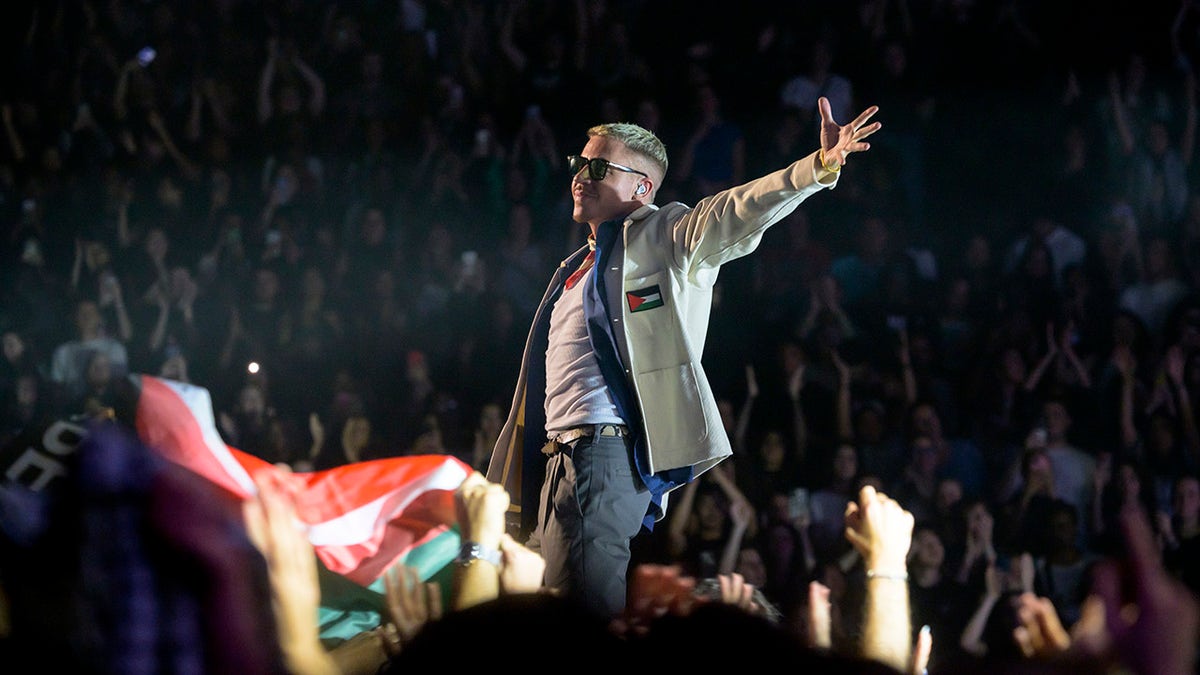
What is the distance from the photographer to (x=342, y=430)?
7398 mm

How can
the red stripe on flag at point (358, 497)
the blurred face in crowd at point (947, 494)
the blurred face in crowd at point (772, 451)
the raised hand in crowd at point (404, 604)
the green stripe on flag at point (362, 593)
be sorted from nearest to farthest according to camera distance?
1. the raised hand in crowd at point (404, 604)
2. the red stripe on flag at point (358, 497)
3. the green stripe on flag at point (362, 593)
4. the blurred face in crowd at point (947, 494)
5. the blurred face in crowd at point (772, 451)

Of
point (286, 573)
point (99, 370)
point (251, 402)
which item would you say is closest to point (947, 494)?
point (251, 402)

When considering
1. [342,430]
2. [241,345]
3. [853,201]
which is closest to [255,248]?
[241,345]

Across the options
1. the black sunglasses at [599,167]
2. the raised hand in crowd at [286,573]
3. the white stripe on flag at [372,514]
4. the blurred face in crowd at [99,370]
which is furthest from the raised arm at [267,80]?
the raised hand in crowd at [286,573]

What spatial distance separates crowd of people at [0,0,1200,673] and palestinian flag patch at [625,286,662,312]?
5.97 feet

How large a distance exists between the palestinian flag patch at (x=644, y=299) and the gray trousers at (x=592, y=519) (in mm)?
381

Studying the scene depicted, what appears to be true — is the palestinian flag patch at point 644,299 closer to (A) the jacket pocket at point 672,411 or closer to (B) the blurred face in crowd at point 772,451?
(A) the jacket pocket at point 672,411

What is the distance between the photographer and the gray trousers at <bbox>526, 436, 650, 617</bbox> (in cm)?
356

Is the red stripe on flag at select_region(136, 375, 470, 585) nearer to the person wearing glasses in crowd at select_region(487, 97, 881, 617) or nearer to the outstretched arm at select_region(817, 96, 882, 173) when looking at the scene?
the person wearing glasses in crowd at select_region(487, 97, 881, 617)

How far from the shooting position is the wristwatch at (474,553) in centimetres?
226

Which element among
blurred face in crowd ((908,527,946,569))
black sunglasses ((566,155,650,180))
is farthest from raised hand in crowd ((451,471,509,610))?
blurred face in crowd ((908,527,946,569))

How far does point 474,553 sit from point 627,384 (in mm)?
1521

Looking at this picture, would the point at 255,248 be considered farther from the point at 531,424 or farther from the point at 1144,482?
the point at 1144,482

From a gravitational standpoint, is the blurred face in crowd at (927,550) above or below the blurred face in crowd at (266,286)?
below
